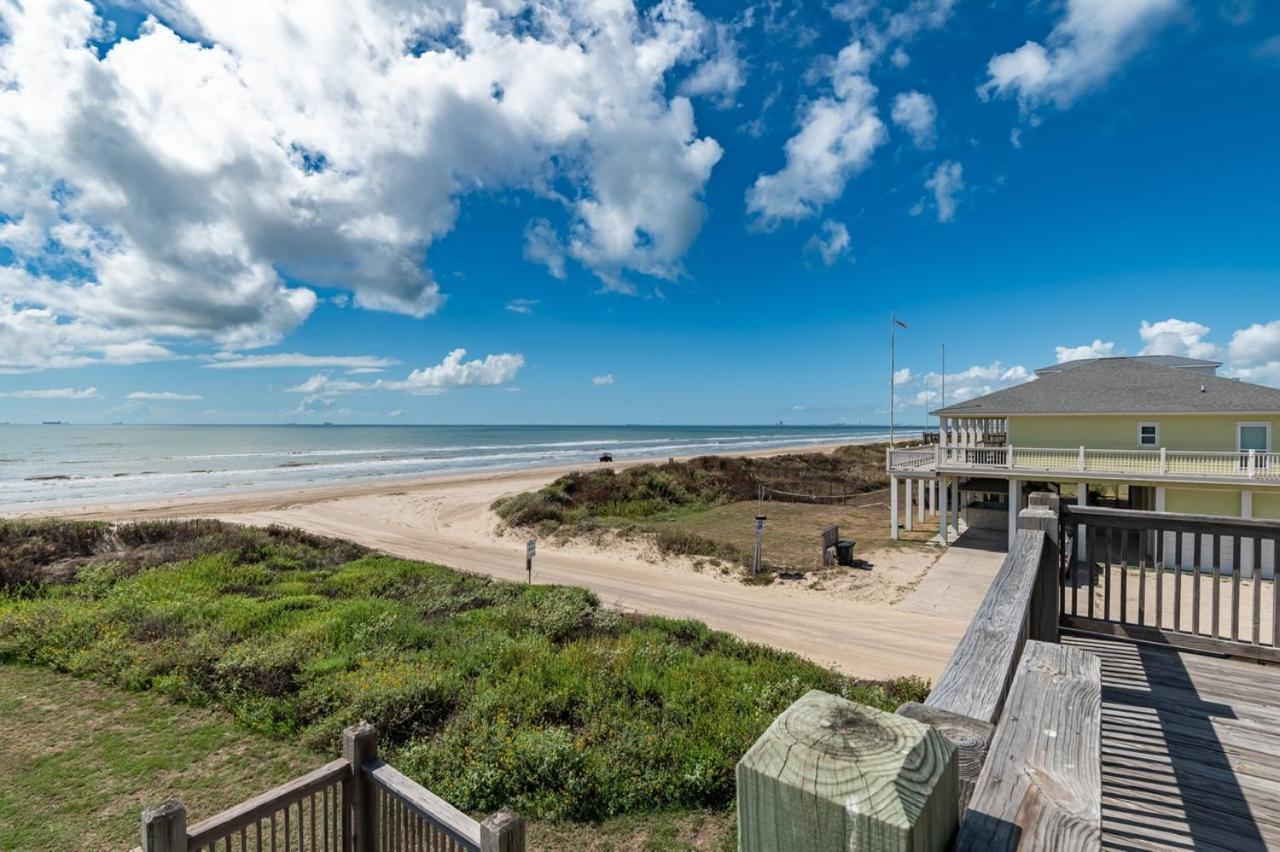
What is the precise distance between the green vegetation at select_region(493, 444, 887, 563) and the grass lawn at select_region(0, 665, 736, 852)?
1284 centimetres

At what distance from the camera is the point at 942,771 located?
868 mm

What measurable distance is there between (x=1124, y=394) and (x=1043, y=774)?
76.6ft

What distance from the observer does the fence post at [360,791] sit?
12.1ft

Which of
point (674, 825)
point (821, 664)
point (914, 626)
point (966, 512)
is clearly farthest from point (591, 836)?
point (966, 512)

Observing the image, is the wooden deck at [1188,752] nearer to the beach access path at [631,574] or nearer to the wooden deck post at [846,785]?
the wooden deck post at [846,785]

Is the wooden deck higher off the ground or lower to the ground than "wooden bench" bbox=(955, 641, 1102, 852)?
lower

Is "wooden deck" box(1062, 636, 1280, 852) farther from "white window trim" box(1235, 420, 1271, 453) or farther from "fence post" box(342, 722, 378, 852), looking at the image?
"white window trim" box(1235, 420, 1271, 453)

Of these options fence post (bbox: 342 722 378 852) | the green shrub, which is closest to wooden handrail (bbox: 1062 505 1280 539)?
fence post (bbox: 342 722 378 852)

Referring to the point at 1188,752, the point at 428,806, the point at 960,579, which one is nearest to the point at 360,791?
the point at 428,806

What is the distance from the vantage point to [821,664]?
9914mm

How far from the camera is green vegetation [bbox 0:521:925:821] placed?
5676 millimetres

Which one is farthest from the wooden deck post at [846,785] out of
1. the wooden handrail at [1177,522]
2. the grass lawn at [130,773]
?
the grass lawn at [130,773]

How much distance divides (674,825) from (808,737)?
5292mm

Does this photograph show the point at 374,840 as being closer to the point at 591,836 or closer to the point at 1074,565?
the point at 591,836
